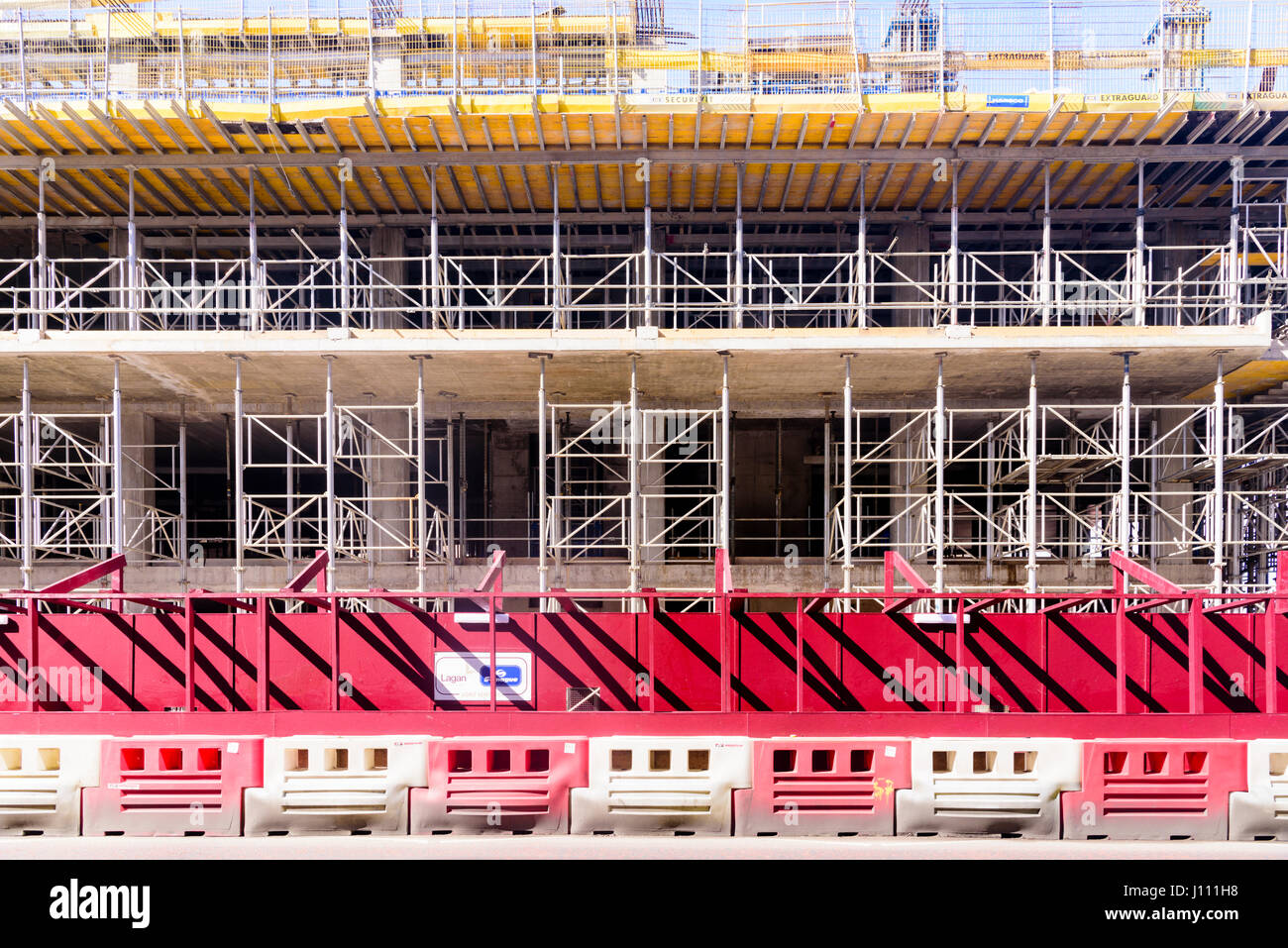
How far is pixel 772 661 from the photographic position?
29.7 feet

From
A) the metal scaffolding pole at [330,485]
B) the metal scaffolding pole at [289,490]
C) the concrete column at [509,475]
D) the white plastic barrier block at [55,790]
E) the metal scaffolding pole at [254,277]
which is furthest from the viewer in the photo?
the concrete column at [509,475]

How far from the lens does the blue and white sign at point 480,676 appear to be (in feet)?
29.3

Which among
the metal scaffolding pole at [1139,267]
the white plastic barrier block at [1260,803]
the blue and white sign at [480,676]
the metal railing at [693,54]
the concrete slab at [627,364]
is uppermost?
the metal railing at [693,54]

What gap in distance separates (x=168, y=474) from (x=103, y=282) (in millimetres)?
4399

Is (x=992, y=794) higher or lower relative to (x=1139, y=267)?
lower

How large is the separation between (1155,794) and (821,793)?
3108mm

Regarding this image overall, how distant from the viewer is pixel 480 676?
29.3 feet

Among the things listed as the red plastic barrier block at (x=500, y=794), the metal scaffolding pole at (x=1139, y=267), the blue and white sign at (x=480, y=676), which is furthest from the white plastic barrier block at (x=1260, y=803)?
the metal scaffolding pole at (x=1139, y=267)

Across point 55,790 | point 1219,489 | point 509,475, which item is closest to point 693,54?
point 509,475

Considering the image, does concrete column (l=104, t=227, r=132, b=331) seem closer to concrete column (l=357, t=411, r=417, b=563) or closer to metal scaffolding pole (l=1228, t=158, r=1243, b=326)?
concrete column (l=357, t=411, r=417, b=563)

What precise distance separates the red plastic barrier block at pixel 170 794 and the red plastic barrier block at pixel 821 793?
4853mm

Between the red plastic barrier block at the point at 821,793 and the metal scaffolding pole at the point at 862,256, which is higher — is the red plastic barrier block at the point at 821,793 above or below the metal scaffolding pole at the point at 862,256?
below

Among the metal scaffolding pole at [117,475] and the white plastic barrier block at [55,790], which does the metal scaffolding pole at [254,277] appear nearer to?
the metal scaffolding pole at [117,475]

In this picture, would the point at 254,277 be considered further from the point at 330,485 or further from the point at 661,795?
the point at 661,795
